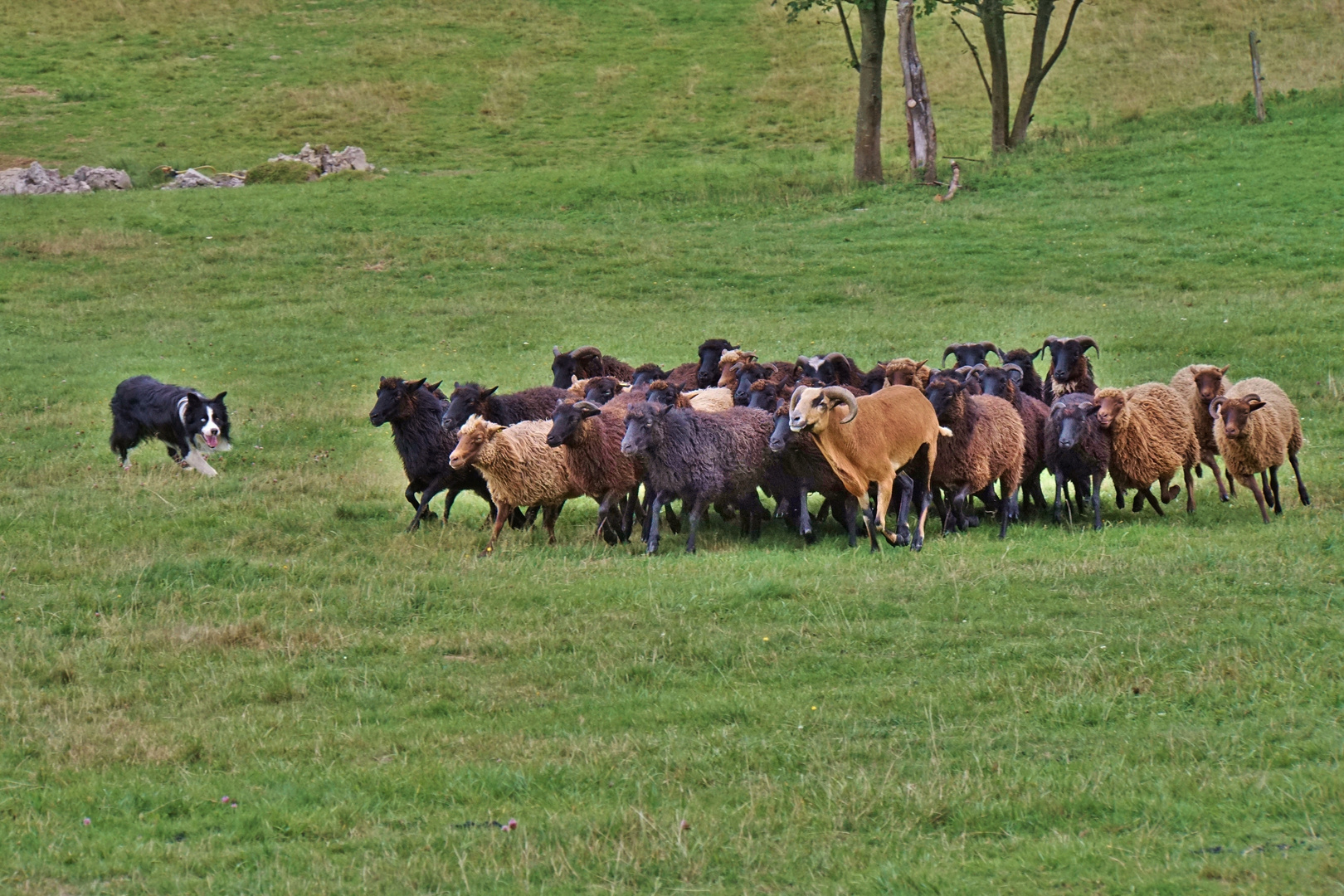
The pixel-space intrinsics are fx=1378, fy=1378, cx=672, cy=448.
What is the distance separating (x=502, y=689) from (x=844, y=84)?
148 feet

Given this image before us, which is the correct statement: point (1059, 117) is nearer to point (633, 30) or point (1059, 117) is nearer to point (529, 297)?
point (633, 30)

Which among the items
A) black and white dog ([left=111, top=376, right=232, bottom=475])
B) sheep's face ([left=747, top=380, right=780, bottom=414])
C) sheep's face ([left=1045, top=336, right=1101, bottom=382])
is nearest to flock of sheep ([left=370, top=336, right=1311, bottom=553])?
sheep's face ([left=747, top=380, right=780, bottom=414])

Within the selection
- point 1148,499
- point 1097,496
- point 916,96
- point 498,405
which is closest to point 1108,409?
point 1097,496

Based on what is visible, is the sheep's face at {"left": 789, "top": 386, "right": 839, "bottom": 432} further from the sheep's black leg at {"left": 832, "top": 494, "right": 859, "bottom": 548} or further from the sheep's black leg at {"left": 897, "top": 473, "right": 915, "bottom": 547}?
→ the sheep's black leg at {"left": 897, "top": 473, "right": 915, "bottom": 547}

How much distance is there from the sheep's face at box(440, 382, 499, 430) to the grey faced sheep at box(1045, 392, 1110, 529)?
20.1ft

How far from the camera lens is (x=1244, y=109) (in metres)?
39.2

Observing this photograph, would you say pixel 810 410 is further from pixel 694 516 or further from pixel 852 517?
pixel 694 516

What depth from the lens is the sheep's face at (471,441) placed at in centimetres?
1416

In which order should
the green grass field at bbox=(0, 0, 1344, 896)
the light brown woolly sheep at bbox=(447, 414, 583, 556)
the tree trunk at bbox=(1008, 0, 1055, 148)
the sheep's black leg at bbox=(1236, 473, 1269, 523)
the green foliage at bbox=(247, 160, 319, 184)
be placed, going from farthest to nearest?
1. the green foliage at bbox=(247, 160, 319, 184)
2. the tree trunk at bbox=(1008, 0, 1055, 148)
3. the light brown woolly sheep at bbox=(447, 414, 583, 556)
4. the sheep's black leg at bbox=(1236, 473, 1269, 523)
5. the green grass field at bbox=(0, 0, 1344, 896)

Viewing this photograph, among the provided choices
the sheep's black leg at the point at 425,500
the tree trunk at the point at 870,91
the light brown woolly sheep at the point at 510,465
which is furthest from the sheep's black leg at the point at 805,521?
the tree trunk at the point at 870,91

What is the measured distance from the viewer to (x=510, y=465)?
14.2m

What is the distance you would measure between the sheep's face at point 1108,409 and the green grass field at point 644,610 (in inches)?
45.7

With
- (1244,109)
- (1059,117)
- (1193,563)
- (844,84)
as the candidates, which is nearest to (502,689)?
(1193,563)

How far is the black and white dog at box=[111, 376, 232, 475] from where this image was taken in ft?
57.3
